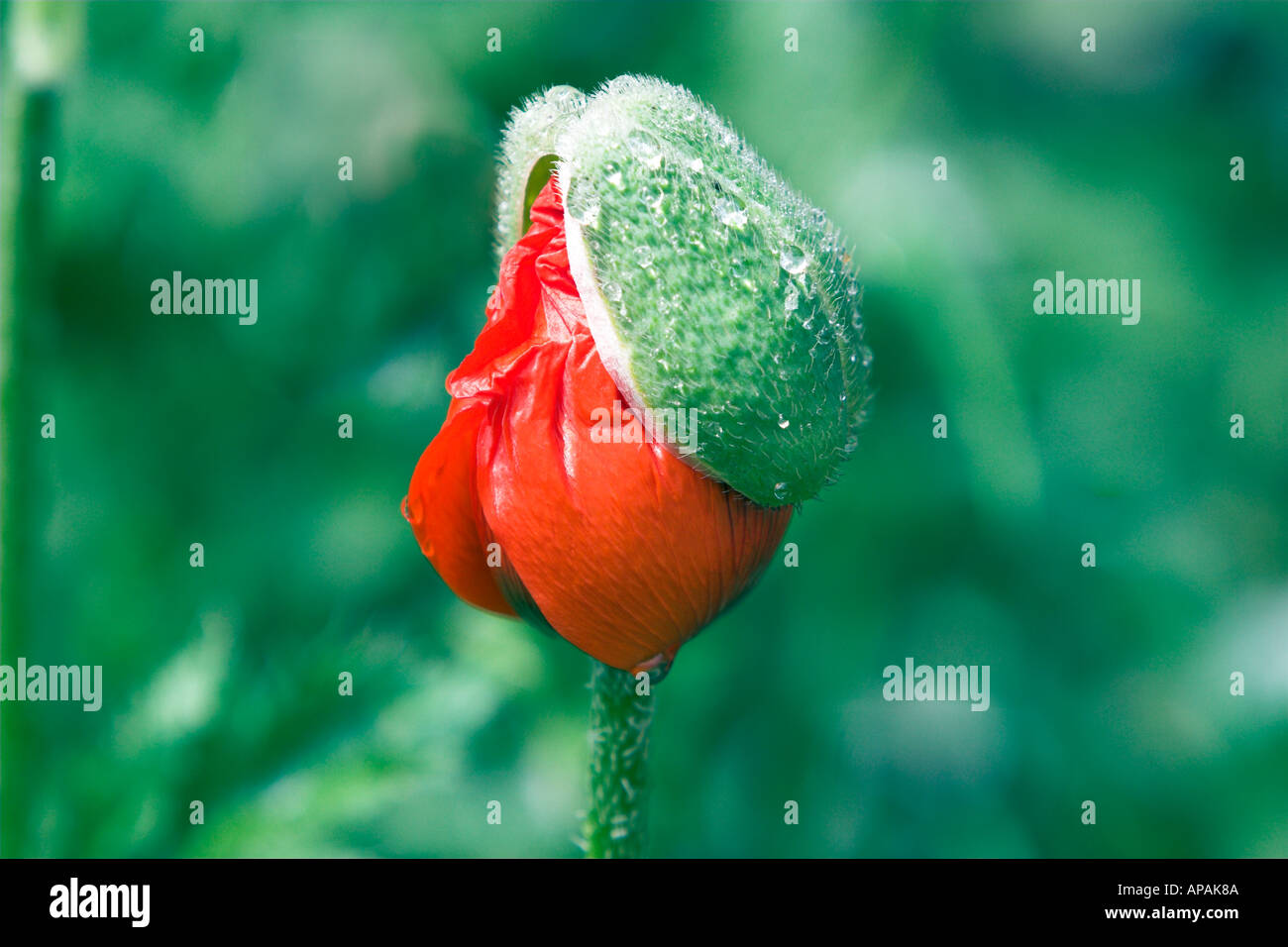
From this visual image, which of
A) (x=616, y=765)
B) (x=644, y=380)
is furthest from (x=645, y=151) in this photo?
(x=616, y=765)

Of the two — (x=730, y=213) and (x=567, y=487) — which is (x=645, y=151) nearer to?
(x=730, y=213)

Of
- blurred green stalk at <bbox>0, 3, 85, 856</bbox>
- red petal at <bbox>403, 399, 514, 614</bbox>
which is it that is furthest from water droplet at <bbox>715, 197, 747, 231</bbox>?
blurred green stalk at <bbox>0, 3, 85, 856</bbox>

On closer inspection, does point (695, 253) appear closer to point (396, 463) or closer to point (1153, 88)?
point (396, 463)

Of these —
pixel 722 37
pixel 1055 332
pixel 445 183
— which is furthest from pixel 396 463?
pixel 1055 332

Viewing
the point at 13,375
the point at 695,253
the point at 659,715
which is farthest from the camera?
the point at 659,715

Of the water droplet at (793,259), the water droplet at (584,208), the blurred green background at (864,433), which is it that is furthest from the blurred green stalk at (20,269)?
the water droplet at (793,259)

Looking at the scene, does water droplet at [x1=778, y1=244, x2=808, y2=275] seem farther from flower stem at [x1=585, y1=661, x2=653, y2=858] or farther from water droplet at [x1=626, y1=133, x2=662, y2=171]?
flower stem at [x1=585, y1=661, x2=653, y2=858]

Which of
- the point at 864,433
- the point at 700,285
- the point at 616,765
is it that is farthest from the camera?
the point at 864,433
